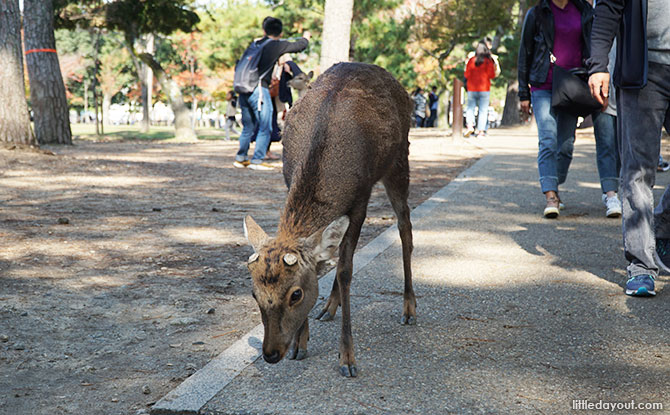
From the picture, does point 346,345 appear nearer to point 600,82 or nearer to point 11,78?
point 600,82

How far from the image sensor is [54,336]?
375 centimetres

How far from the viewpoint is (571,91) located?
6.60 metres

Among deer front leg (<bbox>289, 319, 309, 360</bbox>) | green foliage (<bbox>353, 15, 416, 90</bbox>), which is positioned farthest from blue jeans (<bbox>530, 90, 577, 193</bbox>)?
green foliage (<bbox>353, 15, 416, 90</bbox>)

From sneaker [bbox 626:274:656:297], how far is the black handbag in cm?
271

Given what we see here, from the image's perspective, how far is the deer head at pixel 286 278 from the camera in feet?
9.57

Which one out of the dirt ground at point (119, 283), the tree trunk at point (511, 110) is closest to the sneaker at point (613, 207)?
the dirt ground at point (119, 283)

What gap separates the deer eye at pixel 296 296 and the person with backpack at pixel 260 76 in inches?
338

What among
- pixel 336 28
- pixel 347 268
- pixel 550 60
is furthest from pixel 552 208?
pixel 336 28

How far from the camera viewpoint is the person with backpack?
11188mm

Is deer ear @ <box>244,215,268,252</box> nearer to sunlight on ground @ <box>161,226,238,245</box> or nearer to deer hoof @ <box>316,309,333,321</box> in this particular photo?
deer hoof @ <box>316,309,333,321</box>

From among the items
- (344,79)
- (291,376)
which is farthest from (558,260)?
(291,376)

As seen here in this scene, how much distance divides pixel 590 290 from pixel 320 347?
207 centimetres

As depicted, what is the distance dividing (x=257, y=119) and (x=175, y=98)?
12371mm

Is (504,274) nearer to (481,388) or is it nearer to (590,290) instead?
(590,290)
